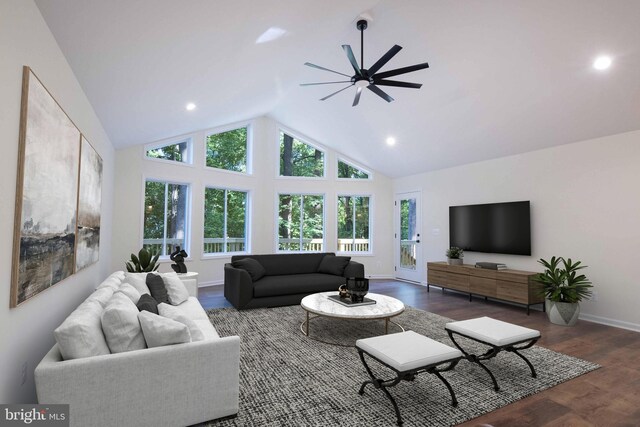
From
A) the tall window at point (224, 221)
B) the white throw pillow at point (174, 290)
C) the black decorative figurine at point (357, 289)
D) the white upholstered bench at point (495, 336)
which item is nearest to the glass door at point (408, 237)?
the tall window at point (224, 221)

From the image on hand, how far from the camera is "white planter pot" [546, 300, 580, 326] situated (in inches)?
162

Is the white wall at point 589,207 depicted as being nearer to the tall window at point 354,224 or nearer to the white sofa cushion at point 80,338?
the tall window at point 354,224

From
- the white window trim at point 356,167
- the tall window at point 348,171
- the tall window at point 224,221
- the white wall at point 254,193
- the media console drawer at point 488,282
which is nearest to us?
A: the media console drawer at point 488,282

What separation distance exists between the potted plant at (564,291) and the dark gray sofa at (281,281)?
2.69m

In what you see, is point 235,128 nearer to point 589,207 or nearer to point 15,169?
point 15,169

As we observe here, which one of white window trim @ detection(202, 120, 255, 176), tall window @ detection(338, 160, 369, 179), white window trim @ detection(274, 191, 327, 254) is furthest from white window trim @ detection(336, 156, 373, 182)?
white window trim @ detection(202, 120, 255, 176)

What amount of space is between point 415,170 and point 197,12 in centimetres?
575

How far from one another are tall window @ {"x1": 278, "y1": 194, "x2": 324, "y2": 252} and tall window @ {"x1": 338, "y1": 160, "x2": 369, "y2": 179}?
2.77 ft

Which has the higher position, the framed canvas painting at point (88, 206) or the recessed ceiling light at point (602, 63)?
the recessed ceiling light at point (602, 63)

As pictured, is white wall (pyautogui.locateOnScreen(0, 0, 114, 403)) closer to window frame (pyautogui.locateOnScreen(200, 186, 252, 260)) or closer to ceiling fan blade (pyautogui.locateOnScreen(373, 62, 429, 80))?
ceiling fan blade (pyautogui.locateOnScreen(373, 62, 429, 80))

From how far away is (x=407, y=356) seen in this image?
2.18 meters

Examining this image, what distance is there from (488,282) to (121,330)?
5.15m

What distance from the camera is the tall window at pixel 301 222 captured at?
784 centimetres

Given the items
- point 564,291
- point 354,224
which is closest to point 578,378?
point 564,291
